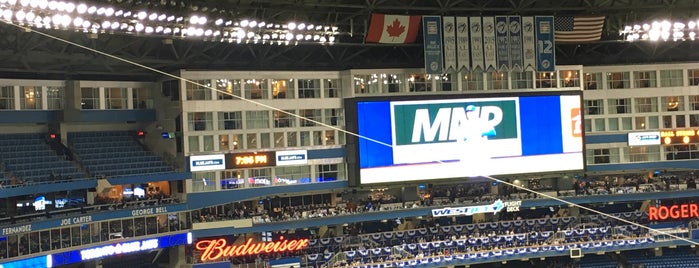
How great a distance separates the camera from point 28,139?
141ft

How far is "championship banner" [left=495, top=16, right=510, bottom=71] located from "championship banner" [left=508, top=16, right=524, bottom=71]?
0.82 ft

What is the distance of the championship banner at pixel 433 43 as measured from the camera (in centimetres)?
4644

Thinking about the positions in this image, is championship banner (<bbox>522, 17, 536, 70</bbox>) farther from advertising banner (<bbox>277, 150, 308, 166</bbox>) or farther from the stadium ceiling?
advertising banner (<bbox>277, 150, 308, 166</bbox>)

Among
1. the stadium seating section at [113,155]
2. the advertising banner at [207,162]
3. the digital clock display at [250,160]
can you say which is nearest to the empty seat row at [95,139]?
the stadium seating section at [113,155]

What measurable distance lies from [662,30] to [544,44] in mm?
6763

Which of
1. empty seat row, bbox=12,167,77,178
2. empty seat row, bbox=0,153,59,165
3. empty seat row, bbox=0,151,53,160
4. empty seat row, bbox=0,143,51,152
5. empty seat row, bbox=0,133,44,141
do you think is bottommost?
empty seat row, bbox=12,167,77,178

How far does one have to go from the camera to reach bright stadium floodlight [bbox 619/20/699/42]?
45.8 meters

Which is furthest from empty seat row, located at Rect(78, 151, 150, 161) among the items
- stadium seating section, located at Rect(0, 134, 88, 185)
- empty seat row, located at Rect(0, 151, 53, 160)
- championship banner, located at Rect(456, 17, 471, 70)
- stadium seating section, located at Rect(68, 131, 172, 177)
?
championship banner, located at Rect(456, 17, 471, 70)

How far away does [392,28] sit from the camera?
45.9 m

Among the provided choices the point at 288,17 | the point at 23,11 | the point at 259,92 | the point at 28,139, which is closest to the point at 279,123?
the point at 259,92

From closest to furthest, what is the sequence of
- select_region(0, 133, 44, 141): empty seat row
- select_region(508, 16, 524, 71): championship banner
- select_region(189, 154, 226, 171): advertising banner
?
select_region(0, 133, 44, 141): empty seat row, select_region(189, 154, 226, 171): advertising banner, select_region(508, 16, 524, 71): championship banner

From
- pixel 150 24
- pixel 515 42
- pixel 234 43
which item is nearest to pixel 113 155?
pixel 234 43

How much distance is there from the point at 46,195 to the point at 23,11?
48.5 ft

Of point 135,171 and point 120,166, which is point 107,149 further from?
point 135,171
